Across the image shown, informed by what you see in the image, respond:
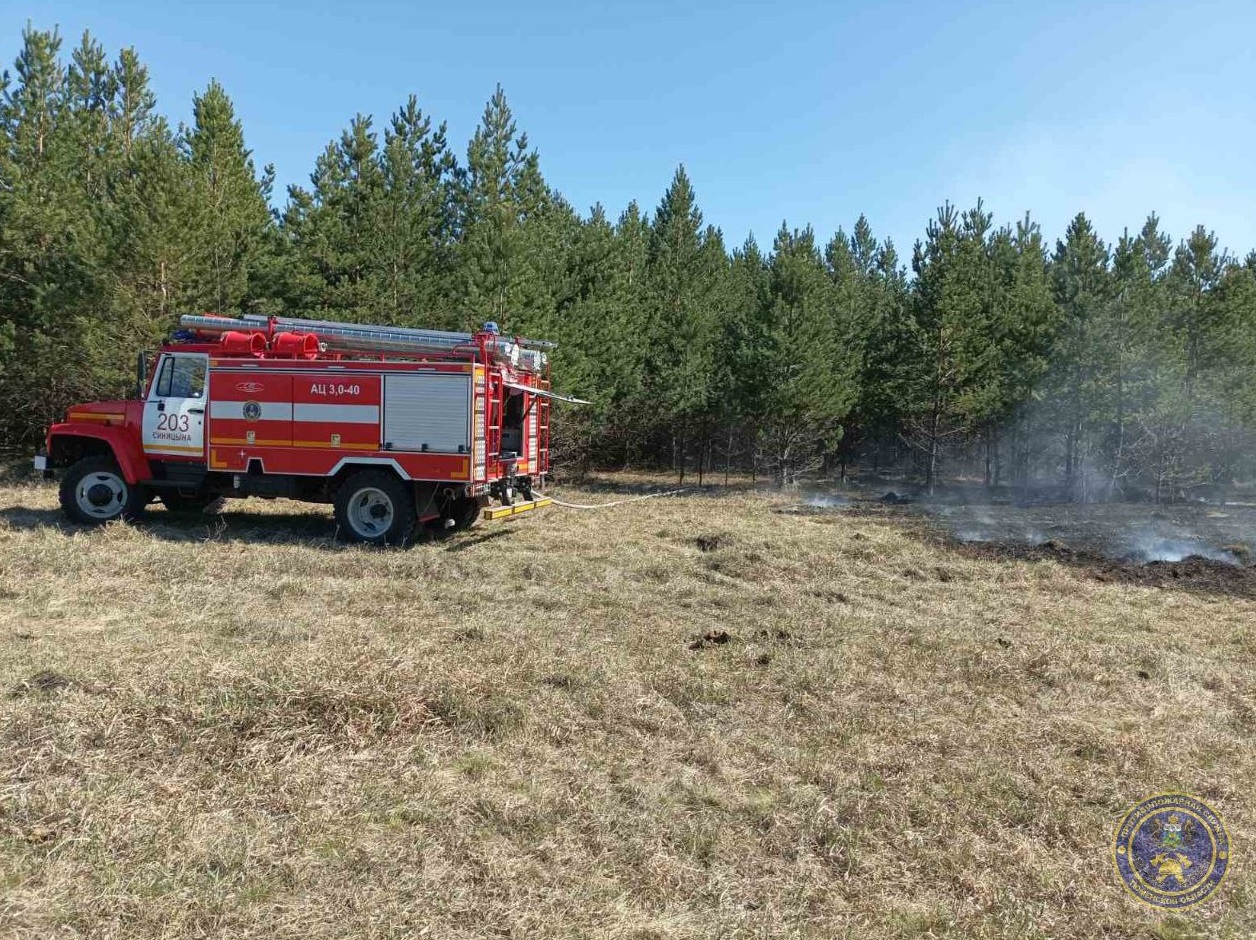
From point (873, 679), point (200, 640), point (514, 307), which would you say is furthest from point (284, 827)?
point (514, 307)

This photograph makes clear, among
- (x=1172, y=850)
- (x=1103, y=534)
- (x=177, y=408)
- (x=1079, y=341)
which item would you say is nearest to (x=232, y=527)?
(x=177, y=408)

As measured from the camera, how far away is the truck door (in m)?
11.9

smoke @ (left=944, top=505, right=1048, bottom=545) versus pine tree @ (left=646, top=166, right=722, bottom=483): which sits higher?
pine tree @ (left=646, top=166, right=722, bottom=483)

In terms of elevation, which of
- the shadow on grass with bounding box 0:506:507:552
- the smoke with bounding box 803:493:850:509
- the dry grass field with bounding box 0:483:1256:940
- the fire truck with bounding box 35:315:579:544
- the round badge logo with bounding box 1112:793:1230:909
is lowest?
the round badge logo with bounding box 1112:793:1230:909

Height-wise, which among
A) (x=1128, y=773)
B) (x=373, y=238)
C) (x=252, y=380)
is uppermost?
(x=373, y=238)

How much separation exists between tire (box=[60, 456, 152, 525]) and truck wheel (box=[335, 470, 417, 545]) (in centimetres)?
316

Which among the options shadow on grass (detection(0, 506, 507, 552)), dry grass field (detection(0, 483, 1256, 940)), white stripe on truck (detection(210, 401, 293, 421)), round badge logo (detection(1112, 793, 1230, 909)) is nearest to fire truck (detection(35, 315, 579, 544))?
white stripe on truck (detection(210, 401, 293, 421))

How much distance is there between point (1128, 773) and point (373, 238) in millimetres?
19898

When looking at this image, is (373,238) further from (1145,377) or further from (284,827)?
(1145,377)

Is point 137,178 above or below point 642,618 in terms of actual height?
above

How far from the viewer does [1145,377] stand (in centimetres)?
2473

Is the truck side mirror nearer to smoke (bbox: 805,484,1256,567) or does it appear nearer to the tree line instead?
the tree line

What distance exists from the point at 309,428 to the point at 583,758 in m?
8.46

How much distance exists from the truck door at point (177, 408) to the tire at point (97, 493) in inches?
28.2
